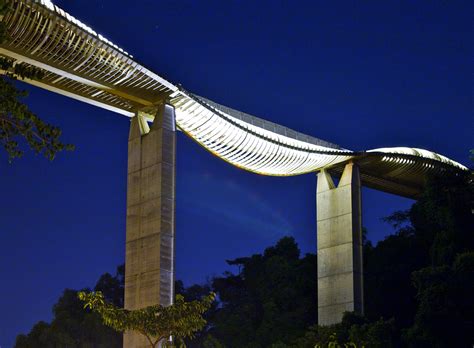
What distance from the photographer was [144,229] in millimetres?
22625

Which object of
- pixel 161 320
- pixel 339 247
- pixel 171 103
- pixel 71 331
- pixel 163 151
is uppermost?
pixel 171 103

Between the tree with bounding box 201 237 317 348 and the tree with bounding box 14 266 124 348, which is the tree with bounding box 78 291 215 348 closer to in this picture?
the tree with bounding box 201 237 317 348

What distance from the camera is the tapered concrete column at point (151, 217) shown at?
2194 cm

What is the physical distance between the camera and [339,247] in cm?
2931

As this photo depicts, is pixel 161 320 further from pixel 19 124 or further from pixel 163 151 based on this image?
pixel 19 124

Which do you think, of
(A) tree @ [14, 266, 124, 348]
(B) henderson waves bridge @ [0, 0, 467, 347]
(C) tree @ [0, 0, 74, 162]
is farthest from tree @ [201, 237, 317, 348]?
(C) tree @ [0, 0, 74, 162]

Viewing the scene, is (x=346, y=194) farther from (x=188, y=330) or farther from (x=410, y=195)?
(x=188, y=330)

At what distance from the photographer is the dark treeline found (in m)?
26.7

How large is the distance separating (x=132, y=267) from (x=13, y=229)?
38.3m

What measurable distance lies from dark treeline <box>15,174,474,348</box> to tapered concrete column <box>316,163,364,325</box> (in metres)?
1.00

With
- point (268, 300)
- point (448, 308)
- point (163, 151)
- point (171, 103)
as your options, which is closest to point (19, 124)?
point (163, 151)

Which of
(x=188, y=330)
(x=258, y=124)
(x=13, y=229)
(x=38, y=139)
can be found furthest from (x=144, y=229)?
(x=13, y=229)

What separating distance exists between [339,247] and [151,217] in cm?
857

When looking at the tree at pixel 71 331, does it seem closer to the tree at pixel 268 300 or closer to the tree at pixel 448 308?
the tree at pixel 268 300
